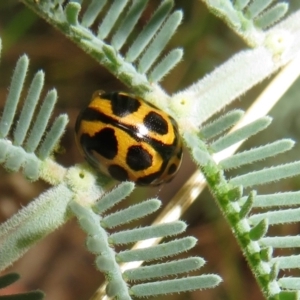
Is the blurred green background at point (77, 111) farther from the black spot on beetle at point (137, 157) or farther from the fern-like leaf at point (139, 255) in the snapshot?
the fern-like leaf at point (139, 255)

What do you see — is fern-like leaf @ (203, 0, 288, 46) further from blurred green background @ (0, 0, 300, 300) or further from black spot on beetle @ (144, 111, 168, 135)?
blurred green background @ (0, 0, 300, 300)

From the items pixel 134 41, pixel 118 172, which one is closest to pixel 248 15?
pixel 134 41

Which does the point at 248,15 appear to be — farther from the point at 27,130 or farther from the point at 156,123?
the point at 27,130

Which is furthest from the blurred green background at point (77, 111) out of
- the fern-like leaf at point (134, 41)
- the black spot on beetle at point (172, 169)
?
the fern-like leaf at point (134, 41)

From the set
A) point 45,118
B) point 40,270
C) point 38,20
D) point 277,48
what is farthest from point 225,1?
point 40,270

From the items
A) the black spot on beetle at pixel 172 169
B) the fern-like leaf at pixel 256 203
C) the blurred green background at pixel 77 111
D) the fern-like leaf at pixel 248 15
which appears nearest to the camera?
the fern-like leaf at pixel 256 203

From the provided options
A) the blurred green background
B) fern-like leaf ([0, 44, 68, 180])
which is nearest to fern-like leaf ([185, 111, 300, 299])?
fern-like leaf ([0, 44, 68, 180])

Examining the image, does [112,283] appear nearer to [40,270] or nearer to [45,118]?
[45,118]
